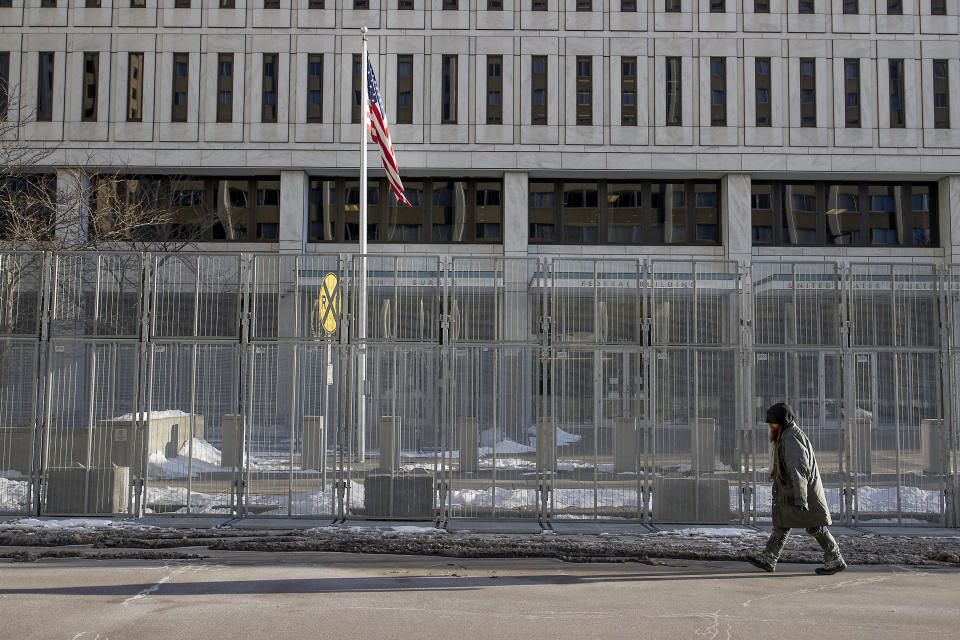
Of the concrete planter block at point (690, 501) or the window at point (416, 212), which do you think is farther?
the window at point (416, 212)

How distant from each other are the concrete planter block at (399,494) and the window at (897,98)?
2810 centimetres

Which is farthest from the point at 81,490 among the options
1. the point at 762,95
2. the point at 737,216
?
the point at 762,95

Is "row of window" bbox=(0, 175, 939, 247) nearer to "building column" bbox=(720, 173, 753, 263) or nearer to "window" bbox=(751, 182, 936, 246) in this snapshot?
"window" bbox=(751, 182, 936, 246)

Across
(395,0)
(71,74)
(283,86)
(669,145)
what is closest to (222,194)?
(283,86)

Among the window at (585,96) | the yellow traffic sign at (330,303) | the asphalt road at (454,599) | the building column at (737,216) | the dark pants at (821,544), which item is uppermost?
the window at (585,96)

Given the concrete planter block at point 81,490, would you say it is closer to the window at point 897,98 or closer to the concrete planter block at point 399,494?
the concrete planter block at point 399,494

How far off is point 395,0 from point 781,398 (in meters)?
25.5

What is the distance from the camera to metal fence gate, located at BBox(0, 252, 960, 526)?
10922 millimetres

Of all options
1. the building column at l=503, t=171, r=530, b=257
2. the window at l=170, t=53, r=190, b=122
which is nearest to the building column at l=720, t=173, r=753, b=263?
the building column at l=503, t=171, r=530, b=257

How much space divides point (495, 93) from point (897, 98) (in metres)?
15.1

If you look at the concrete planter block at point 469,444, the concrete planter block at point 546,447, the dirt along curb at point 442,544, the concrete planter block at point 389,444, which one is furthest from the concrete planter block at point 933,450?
the concrete planter block at point 389,444

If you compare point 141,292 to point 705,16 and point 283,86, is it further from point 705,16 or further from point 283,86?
point 705,16

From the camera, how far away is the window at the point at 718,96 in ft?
105

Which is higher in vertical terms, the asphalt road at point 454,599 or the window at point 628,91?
the window at point 628,91
